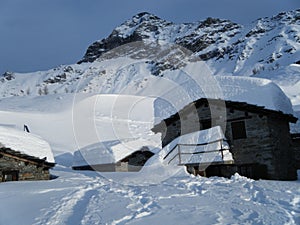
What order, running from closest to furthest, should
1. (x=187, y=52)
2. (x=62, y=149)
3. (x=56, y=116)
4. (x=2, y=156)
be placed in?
(x=2, y=156)
(x=62, y=149)
(x=56, y=116)
(x=187, y=52)

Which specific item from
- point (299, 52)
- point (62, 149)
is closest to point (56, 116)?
point (62, 149)

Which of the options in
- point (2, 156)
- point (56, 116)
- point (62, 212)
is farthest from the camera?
point (56, 116)

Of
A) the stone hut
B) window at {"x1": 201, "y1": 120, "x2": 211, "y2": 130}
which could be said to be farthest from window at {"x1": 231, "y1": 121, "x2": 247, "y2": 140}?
the stone hut

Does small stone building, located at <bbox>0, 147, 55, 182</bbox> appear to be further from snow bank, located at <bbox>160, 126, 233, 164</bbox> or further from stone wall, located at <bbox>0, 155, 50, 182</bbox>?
snow bank, located at <bbox>160, 126, 233, 164</bbox>

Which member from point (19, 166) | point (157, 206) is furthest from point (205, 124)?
point (157, 206)

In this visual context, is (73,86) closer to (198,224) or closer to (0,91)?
(0,91)

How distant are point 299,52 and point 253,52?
1445 cm

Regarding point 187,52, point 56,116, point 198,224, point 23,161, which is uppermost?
point 187,52

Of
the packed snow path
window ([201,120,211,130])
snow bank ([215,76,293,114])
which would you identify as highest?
snow bank ([215,76,293,114])

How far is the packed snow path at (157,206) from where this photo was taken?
6.05 meters

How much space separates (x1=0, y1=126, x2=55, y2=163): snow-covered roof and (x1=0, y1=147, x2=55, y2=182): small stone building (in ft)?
1.87

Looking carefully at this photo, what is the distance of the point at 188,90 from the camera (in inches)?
830

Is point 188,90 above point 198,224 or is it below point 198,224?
above

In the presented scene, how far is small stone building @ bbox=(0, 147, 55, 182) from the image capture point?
1511 centimetres
